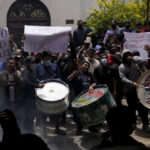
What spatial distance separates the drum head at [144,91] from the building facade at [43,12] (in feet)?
46.3

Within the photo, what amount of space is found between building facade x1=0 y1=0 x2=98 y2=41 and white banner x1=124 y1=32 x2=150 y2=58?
13.0 meters

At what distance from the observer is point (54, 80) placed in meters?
6.86

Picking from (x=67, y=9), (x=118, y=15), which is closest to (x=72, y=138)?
(x=118, y=15)

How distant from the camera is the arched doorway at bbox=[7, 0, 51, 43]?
810 inches

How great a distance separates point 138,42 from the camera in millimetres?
7590

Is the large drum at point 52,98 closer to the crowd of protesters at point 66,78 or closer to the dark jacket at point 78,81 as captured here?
the crowd of protesters at point 66,78

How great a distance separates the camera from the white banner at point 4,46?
7.18 meters

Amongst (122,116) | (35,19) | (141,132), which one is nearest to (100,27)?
(35,19)

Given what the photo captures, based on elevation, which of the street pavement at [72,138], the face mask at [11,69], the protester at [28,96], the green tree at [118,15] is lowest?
the street pavement at [72,138]

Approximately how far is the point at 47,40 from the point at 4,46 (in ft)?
3.21

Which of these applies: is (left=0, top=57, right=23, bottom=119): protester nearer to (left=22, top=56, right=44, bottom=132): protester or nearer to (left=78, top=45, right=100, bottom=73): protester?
(left=22, top=56, right=44, bottom=132): protester

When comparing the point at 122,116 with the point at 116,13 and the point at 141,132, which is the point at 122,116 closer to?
the point at 141,132

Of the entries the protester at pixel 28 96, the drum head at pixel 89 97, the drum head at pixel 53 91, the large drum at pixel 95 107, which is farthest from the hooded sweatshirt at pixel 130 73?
the protester at pixel 28 96

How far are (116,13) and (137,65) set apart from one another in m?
9.01
